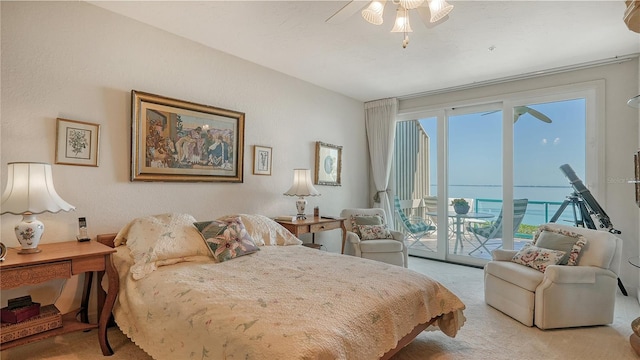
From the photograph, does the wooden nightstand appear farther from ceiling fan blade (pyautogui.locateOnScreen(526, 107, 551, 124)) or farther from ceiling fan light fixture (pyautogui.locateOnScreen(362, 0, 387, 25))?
ceiling fan blade (pyautogui.locateOnScreen(526, 107, 551, 124))

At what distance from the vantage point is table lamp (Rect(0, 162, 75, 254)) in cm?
199

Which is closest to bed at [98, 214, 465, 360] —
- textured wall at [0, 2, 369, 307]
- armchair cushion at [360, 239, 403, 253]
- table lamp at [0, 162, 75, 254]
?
textured wall at [0, 2, 369, 307]

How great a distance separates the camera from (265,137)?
154 inches

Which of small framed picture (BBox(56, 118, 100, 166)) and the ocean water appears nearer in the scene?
small framed picture (BBox(56, 118, 100, 166))

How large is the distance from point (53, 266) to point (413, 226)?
15.2ft

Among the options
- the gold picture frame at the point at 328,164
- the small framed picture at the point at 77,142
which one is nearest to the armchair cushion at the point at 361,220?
the gold picture frame at the point at 328,164

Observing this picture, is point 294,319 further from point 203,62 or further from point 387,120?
point 387,120

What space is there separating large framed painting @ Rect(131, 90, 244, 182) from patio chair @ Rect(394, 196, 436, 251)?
2.96 metres

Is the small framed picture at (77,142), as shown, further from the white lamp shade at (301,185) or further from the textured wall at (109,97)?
the white lamp shade at (301,185)

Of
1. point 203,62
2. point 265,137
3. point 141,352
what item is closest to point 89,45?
point 203,62

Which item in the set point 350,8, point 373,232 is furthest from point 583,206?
point 350,8

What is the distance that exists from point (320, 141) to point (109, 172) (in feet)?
8.91

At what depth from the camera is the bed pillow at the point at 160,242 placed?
227 cm

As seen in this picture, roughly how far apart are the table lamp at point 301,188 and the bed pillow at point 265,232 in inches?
28.1
